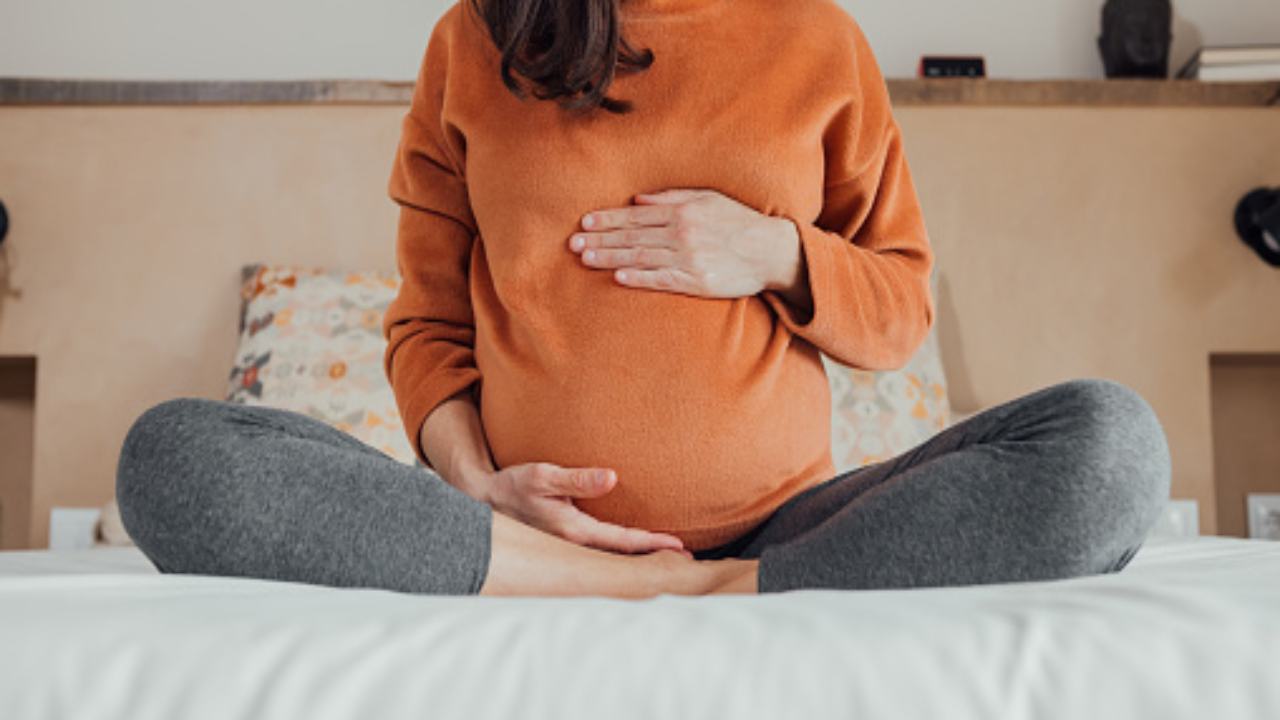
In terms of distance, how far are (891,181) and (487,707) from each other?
2.65ft

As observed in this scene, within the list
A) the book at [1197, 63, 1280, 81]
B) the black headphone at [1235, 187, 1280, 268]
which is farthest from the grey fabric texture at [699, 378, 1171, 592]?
the book at [1197, 63, 1280, 81]

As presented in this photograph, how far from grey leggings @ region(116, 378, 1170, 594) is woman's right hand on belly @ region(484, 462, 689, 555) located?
0.45 ft

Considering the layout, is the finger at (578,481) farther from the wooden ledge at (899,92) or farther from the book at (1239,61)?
the book at (1239,61)

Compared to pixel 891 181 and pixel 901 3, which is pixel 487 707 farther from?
pixel 901 3

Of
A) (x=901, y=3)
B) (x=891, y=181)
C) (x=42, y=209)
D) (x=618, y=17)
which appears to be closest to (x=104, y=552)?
(x=618, y=17)

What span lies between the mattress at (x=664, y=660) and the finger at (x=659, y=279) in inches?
17.8

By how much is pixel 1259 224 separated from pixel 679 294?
5.73 feet

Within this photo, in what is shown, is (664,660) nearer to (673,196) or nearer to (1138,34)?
(673,196)

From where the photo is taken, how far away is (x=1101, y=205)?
226cm

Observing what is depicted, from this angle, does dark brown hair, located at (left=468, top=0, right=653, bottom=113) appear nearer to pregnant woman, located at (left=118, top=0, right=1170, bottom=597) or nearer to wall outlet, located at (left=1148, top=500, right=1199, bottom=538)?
pregnant woman, located at (left=118, top=0, right=1170, bottom=597)

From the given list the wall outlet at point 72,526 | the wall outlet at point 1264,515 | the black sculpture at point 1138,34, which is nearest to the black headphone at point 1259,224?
the black sculpture at point 1138,34

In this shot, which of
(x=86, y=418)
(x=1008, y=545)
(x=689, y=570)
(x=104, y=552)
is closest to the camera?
(x=1008, y=545)

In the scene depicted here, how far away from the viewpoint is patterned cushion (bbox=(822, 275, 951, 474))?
182 cm

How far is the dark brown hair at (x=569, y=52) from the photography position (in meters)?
0.97
